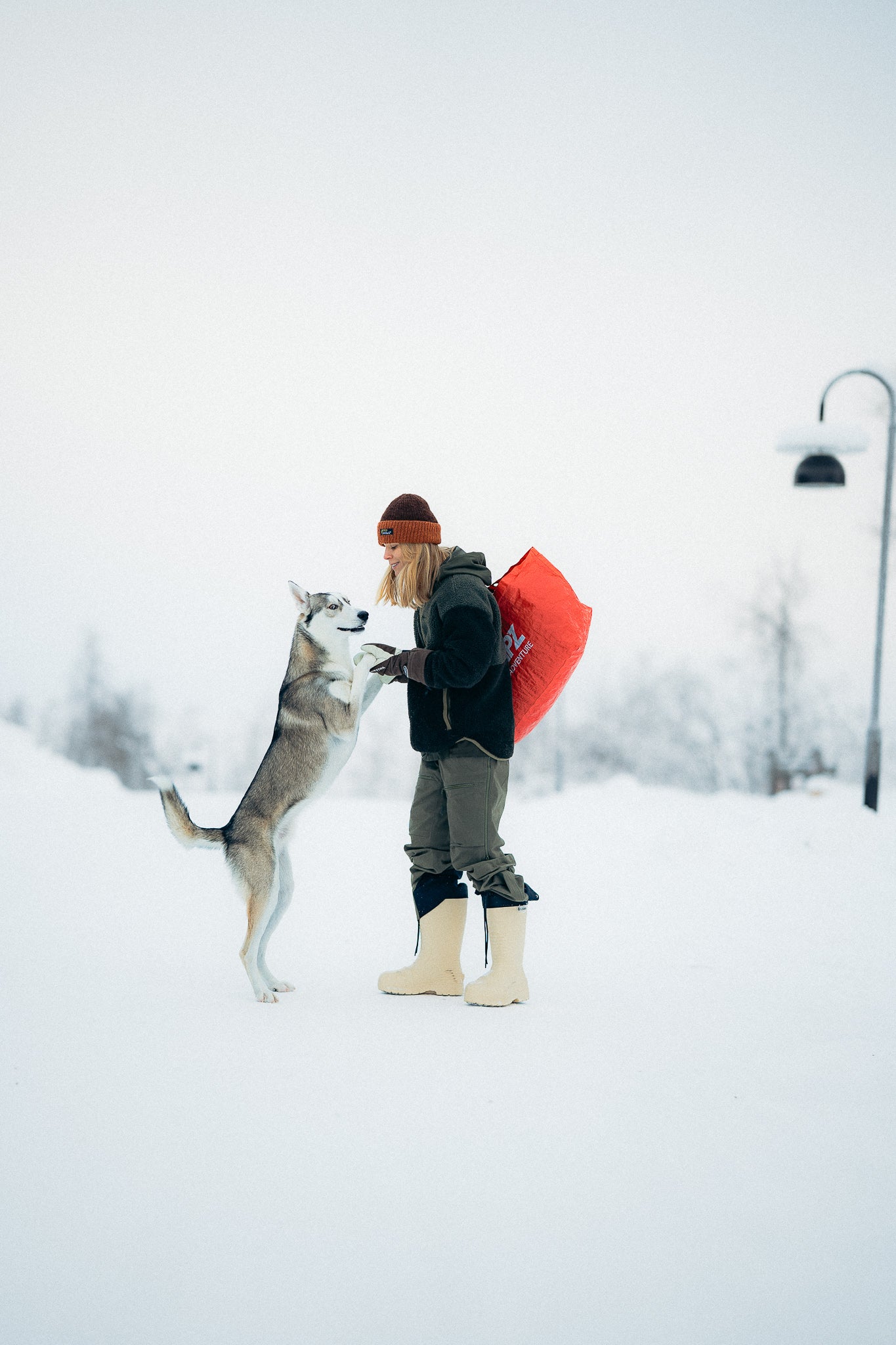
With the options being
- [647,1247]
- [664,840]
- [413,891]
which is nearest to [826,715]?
[664,840]

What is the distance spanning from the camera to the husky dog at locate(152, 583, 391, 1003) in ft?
13.6

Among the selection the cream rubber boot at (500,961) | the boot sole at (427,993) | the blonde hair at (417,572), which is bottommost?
the boot sole at (427,993)

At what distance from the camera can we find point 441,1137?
2861mm

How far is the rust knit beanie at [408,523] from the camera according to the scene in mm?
4270

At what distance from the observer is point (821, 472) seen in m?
9.27

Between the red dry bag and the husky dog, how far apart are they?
58 centimetres

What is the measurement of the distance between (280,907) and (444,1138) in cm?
161

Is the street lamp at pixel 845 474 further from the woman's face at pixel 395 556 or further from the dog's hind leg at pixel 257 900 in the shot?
the dog's hind leg at pixel 257 900

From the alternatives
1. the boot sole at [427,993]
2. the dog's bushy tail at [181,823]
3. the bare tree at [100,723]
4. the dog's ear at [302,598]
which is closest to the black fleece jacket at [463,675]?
the dog's ear at [302,598]

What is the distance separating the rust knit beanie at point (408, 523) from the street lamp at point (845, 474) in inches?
240

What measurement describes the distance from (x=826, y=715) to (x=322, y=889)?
63.0ft

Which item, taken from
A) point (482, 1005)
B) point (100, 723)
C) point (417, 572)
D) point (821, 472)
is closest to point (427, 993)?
point (482, 1005)

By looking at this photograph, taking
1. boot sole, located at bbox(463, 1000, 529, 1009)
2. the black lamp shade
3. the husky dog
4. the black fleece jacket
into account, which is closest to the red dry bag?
the black fleece jacket

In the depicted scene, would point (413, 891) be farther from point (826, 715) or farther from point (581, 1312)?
point (826, 715)
